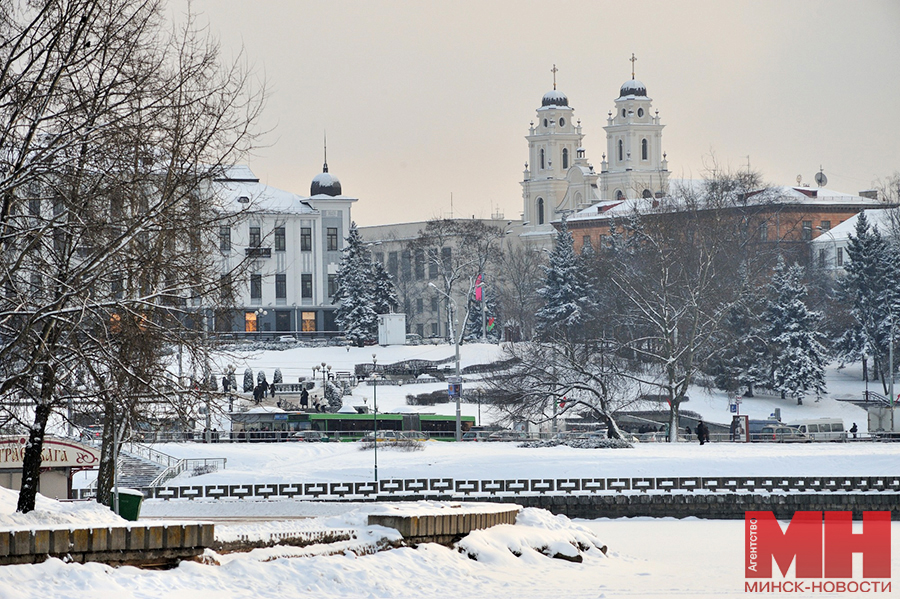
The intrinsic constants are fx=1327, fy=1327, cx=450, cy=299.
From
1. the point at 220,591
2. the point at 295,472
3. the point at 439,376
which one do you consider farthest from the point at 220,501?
the point at 439,376

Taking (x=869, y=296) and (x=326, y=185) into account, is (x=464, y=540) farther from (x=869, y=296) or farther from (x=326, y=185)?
(x=326, y=185)

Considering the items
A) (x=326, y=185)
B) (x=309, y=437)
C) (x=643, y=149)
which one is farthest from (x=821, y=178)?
(x=309, y=437)

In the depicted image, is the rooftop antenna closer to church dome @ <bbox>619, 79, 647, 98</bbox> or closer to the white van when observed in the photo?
church dome @ <bbox>619, 79, 647, 98</bbox>

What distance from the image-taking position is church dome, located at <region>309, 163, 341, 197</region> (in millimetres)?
96438

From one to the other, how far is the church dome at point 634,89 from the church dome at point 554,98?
6.01m

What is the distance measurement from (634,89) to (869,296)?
6673 centimetres

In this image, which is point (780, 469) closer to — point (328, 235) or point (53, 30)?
point (53, 30)

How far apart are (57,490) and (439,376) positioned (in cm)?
3836

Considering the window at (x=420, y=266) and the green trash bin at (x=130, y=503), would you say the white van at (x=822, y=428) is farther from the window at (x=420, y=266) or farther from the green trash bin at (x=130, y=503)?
the window at (x=420, y=266)

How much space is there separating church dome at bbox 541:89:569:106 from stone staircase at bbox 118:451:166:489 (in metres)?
101

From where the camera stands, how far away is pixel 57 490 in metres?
33.6

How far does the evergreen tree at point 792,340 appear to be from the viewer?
66250mm

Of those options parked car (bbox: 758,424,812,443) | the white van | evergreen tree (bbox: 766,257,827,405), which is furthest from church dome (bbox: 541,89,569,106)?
parked car (bbox: 758,424,812,443)

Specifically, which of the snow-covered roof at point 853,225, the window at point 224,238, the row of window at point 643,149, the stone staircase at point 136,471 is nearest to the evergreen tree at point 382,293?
the snow-covered roof at point 853,225
